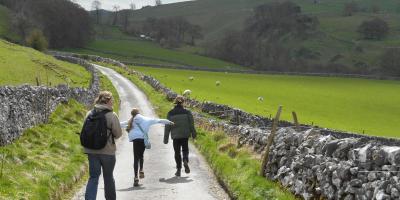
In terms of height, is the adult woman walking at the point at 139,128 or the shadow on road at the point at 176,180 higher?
the adult woman walking at the point at 139,128

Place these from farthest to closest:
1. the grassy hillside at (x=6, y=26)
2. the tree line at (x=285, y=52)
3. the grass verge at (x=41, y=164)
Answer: the tree line at (x=285, y=52) → the grassy hillside at (x=6, y=26) → the grass verge at (x=41, y=164)

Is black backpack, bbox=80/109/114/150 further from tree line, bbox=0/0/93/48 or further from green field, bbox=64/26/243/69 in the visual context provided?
green field, bbox=64/26/243/69

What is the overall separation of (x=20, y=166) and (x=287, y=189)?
7281 millimetres

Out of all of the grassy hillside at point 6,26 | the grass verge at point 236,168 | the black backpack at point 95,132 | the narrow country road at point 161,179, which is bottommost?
the narrow country road at point 161,179

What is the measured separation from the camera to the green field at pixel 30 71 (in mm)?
49812

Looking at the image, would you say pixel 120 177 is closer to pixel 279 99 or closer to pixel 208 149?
pixel 208 149

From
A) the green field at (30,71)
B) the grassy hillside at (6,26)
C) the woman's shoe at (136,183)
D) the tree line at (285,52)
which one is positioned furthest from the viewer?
the tree line at (285,52)

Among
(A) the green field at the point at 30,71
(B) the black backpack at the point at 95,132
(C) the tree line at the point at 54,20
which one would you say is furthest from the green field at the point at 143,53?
(B) the black backpack at the point at 95,132

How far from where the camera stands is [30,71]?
5631 centimetres

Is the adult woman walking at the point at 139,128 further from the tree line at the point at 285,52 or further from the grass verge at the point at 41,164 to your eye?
the tree line at the point at 285,52

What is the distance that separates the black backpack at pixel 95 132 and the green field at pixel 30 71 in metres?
35.3

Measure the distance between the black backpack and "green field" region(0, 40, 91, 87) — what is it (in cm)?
3528

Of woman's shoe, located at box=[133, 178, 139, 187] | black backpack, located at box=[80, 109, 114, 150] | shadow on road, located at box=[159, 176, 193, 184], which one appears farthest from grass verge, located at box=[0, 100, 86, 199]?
shadow on road, located at box=[159, 176, 193, 184]

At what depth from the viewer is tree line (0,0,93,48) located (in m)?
121
